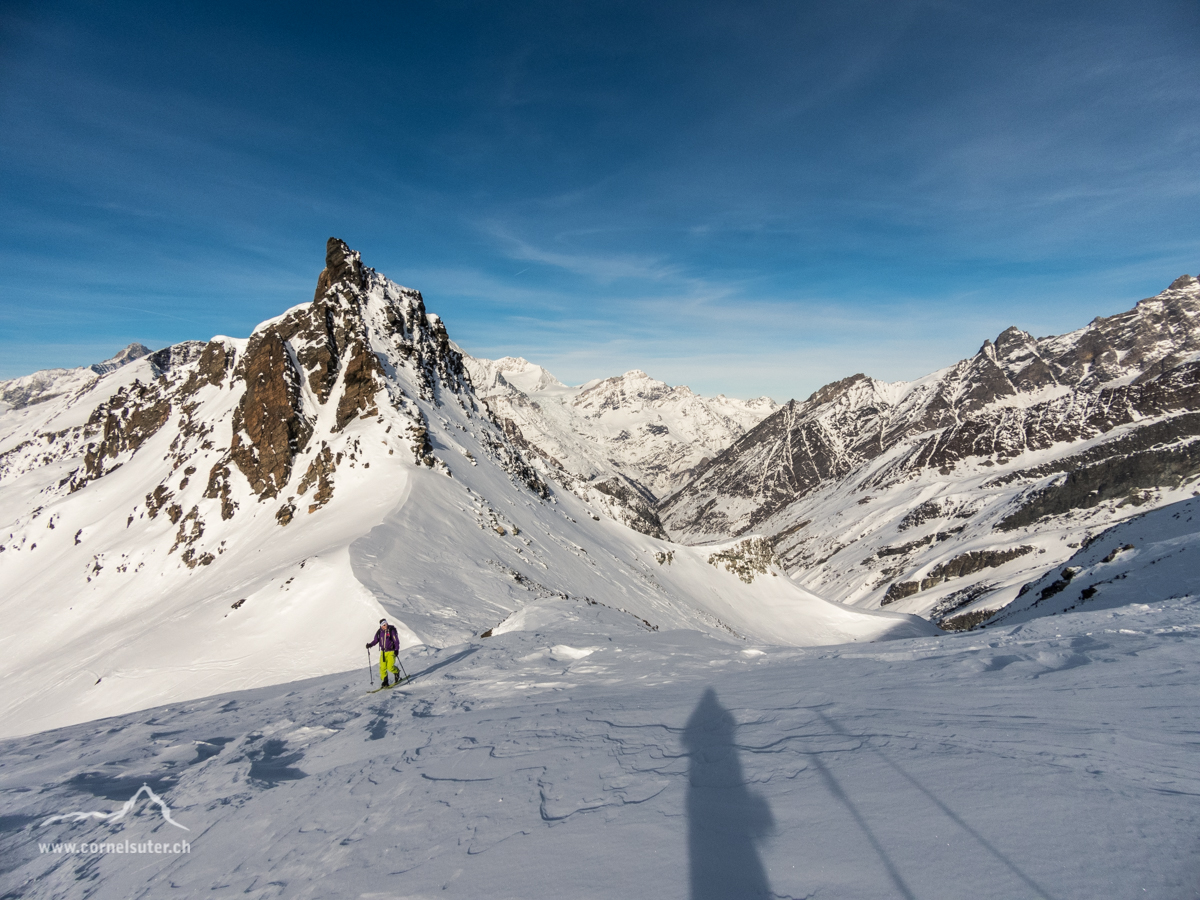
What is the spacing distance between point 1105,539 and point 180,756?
3039 inches

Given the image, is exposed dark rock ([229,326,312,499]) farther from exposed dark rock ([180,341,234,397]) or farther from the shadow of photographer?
the shadow of photographer

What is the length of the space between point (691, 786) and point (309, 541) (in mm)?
33024

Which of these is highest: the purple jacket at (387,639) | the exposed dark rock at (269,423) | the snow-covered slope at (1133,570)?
the exposed dark rock at (269,423)

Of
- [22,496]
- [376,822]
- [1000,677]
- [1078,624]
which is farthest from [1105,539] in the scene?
[22,496]

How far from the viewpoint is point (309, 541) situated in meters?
32.9

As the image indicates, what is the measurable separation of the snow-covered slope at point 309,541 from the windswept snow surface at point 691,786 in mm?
9421

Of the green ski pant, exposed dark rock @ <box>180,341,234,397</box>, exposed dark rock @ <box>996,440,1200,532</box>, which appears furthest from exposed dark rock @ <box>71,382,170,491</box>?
exposed dark rock @ <box>996,440,1200,532</box>

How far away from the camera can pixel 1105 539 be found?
188 feet

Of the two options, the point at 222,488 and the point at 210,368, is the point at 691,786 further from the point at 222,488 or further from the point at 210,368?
the point at 210,368

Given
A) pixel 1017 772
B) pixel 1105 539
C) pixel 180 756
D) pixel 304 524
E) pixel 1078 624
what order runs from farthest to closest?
pixel 1105 539
pixel 304 524
pixel 1078 624
pixel 180 756
pixel 1017 772

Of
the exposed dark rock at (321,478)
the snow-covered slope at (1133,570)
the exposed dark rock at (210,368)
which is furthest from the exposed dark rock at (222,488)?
the snow-covered slope at (1133,570)

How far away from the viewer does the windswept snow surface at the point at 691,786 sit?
3984 mm

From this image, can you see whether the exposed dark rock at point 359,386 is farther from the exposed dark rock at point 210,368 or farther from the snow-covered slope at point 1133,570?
the snow-covered slope at point 1133,570

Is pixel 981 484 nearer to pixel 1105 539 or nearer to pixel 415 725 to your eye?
pixel 1105 539
